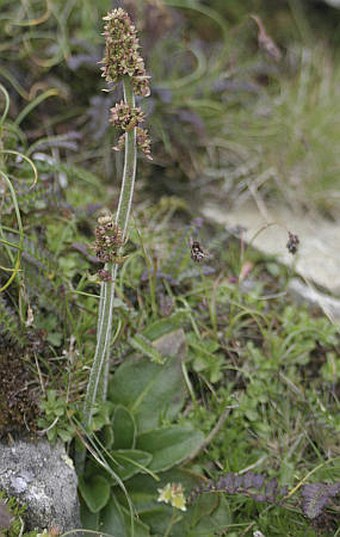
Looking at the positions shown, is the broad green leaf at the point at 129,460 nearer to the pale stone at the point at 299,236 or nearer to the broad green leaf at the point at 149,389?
the broad green leaf at the point at 149,389

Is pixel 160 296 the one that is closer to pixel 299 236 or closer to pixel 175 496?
pixel 175 496

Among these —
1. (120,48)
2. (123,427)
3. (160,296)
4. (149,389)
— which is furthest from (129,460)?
(120,48)

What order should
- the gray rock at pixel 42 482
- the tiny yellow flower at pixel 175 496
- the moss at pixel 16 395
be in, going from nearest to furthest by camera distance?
the tiny yellow flower at pixel 175 496 < the gray rock at pixel 42 482 < the moss at pixel 16 395

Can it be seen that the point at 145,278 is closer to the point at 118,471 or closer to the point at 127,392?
the point at 127,392

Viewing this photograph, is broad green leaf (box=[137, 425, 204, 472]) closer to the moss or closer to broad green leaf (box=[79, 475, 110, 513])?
broad green leaf (box=[79, 475, 110, 513])

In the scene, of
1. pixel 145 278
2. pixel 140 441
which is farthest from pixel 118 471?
pixel 145 278

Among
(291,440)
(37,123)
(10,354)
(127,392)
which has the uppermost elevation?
(37,123)

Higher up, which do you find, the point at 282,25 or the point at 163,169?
the point at 282,25

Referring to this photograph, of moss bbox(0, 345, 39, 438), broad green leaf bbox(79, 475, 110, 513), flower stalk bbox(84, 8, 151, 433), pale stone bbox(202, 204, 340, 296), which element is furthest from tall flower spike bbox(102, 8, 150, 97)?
pale stone bbox(202, 204, 340, 296)

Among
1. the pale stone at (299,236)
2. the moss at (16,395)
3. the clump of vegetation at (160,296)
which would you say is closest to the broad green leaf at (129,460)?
the clump of vegetation at (160,296)
